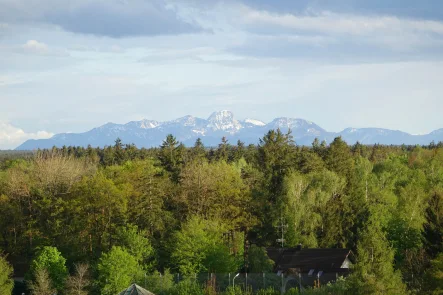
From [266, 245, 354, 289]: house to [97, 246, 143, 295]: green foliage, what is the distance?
424 inches

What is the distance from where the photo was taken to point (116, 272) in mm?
47938

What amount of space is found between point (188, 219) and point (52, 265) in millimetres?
11583

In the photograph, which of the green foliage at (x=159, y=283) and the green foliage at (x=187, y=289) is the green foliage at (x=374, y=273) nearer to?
the green foliage at (x=187, y=289)

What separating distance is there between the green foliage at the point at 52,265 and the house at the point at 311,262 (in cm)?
1620

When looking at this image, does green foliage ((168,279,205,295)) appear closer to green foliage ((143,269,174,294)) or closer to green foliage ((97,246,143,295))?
green foliage ((143,269,174,294))

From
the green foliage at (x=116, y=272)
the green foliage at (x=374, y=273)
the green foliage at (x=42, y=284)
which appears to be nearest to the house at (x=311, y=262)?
the green foliage at (x=116, y=272)

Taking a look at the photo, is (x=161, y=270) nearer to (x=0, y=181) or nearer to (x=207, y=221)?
(x=207, y=221)

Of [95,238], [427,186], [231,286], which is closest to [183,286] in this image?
[231,286]

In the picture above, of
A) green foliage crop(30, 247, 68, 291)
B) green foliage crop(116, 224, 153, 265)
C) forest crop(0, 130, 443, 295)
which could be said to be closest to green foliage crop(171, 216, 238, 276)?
forest crop(0, 130, 443, 295)

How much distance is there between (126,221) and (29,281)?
9935mm

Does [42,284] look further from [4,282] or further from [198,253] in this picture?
[198,253]

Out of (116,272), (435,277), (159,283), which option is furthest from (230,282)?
(435,277)

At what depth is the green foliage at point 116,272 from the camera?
47.7 meters

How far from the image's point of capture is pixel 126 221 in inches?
2291
